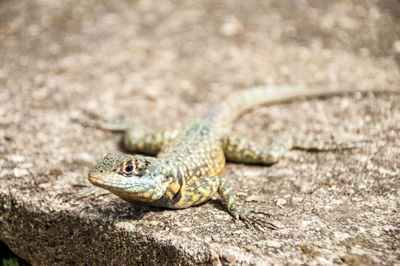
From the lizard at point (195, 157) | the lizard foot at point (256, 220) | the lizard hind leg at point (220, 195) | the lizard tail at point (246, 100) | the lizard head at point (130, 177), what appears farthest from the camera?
the lizard tail at point (246, 100)

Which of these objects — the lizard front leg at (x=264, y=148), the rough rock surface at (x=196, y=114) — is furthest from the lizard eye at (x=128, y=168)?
the lizard front leg at (x=264, y=148)

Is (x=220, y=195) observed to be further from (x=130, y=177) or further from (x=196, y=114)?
(x=196, y=114)

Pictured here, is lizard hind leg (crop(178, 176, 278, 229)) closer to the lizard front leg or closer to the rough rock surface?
the rough rock surface

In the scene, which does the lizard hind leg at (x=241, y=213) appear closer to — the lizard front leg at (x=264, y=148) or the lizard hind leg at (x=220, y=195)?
the lizard hind leg at (x=220, y=195)

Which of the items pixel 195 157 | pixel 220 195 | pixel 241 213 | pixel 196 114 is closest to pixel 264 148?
pixel 195 157

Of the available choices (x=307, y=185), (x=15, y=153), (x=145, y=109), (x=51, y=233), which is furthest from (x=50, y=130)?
(x=307, y=185)

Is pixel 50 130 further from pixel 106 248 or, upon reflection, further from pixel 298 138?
pixel 298 138

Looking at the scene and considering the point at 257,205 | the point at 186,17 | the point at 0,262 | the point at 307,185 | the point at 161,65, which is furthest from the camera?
the point at 186,17
